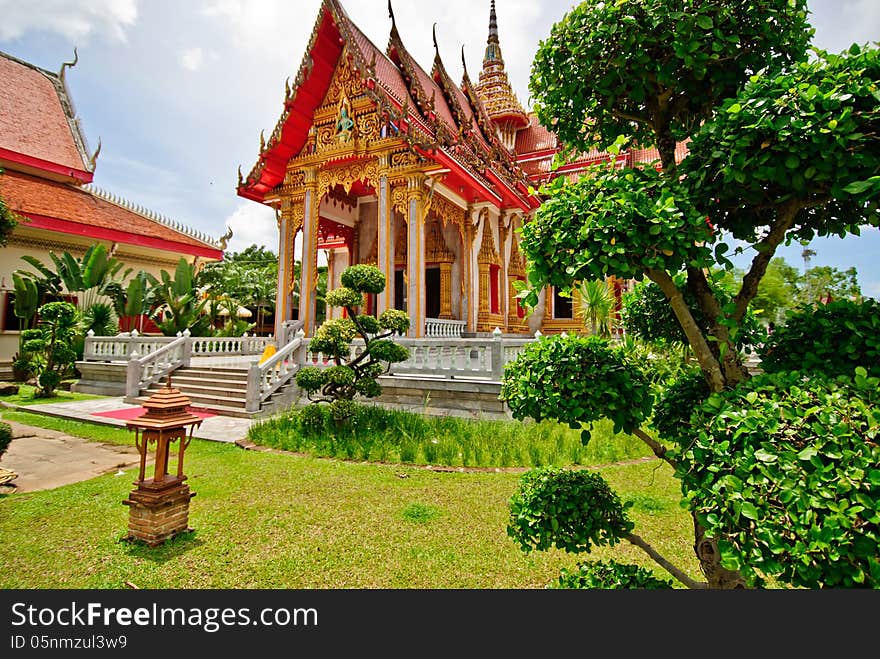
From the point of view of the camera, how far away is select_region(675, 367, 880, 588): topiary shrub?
3.21ft

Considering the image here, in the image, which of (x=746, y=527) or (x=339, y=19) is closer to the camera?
(x=746, y=527)

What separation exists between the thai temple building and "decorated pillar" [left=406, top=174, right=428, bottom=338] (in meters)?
0.02

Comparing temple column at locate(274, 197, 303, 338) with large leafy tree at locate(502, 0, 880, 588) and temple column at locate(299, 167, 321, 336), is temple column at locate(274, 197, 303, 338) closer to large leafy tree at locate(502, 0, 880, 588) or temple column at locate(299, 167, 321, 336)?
temple column at locate(299, 167, 321, 336)

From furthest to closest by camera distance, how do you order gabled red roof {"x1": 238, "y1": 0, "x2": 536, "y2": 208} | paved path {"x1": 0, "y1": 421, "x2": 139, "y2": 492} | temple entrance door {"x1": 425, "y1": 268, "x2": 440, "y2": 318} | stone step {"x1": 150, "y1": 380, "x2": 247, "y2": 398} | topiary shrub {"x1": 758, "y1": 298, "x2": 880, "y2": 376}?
temple entrance door {"x1": 425, "y1": 268, "x2": 440, "y2": 318} < gabled red roof {"x1": 238, "y1": 0, "x2": 536, "y2": 208} < stone step {"x1": 150, "y1": 380, "x2": 247, "y2": 398} < paved path {"x1": 0, "y1": 421, "x2": 139, "y2": 492} < topiary shrub {"x1": 758, "y1": 298, "x2": 880, "y2": 376}

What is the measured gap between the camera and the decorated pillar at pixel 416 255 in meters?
10.3

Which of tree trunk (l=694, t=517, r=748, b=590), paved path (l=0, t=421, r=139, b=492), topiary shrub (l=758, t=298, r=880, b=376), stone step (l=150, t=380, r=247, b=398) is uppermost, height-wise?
topiary shrub (l=758, t=298, r=880, b=376)

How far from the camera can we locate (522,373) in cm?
189

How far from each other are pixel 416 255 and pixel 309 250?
9.74 feet

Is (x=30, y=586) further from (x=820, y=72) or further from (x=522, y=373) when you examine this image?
(x=820, y=72)

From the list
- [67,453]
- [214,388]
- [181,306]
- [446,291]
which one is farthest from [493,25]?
[67,453]

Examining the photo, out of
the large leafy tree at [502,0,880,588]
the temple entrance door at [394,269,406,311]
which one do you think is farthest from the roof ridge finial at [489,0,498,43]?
the large leafy tree at [502,0,880,588]

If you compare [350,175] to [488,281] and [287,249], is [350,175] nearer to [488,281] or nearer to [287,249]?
[287,249]

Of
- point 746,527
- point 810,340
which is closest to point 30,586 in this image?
point 746,527

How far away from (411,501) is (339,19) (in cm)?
1097
